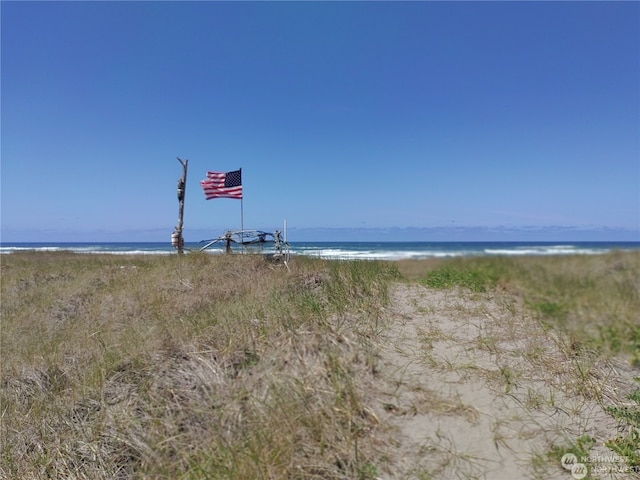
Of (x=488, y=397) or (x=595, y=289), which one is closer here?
(x=595, y=289)

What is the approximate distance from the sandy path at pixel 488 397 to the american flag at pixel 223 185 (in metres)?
11.9

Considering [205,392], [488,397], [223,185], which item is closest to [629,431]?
[488,397]

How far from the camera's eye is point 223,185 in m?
15.0

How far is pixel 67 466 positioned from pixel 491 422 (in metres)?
4.10

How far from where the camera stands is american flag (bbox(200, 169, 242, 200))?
14.8m

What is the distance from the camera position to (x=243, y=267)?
1062 cm

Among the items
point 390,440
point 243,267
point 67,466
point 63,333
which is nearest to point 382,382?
point 390,440

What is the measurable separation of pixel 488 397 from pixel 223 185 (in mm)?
13887

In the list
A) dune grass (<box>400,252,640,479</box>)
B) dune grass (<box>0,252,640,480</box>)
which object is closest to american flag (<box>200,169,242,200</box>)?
dune grass (<box>0,252,640,480</box>)

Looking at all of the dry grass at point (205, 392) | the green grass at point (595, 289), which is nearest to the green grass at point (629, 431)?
the green grass at point (595, 289)

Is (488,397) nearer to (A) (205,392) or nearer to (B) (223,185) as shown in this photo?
(A) (205,392)

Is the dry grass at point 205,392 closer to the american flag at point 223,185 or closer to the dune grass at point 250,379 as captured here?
the dune grass at point 250,379

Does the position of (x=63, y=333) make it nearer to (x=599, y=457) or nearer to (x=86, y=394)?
(x=86, y=394)

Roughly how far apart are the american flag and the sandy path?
1186 cm
